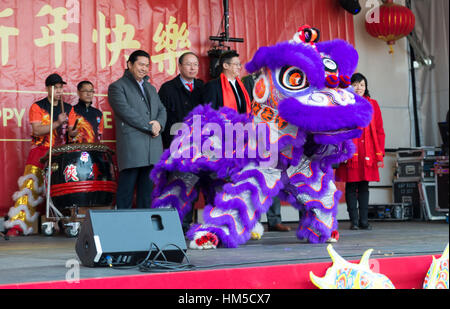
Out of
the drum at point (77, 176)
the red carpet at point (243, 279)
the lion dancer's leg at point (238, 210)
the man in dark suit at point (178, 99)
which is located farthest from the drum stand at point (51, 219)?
the red carpet at point (243, 279)

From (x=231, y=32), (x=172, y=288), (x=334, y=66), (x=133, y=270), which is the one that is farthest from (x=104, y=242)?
(x=231, y=32)

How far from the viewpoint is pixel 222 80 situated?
180 inches

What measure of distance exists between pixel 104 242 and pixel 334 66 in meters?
1.75

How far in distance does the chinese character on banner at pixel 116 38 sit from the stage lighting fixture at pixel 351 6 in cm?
234

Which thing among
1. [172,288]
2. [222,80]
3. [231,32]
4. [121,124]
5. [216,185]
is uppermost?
[231,32]

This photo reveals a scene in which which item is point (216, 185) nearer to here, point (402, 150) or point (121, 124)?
point (121, 124)

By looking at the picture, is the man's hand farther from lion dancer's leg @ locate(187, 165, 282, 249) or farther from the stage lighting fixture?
the stage lighting fixture

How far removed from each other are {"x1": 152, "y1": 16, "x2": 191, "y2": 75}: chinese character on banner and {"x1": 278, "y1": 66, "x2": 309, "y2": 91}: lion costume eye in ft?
8.57

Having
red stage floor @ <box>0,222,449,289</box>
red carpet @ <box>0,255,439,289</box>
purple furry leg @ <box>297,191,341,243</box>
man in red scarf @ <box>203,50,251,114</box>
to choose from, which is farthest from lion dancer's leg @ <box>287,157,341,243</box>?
red carpet @ <box>0,255,439,289</box>

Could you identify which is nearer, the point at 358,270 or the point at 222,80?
the point at 358,270

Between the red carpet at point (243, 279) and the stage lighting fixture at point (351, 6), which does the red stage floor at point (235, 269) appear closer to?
the red carpet at point (243, 279)

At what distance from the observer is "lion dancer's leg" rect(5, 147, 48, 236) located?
5.23m

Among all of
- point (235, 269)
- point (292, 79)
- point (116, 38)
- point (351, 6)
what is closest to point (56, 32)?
point (116, 38)

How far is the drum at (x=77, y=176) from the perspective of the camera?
5.05 metres
